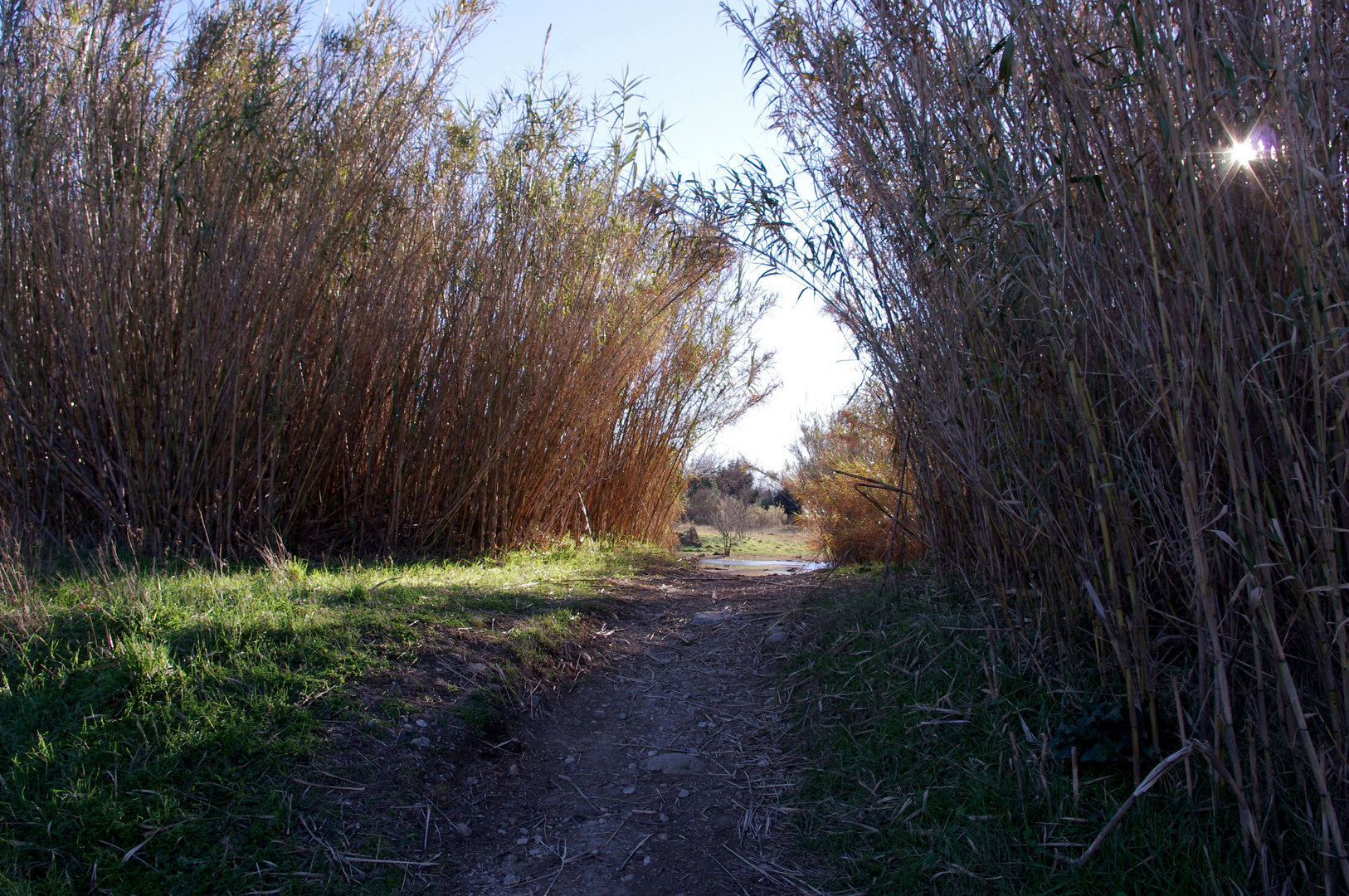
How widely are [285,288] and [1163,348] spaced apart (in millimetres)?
4056

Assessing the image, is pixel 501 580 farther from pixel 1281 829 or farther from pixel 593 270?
pixel 1281 829

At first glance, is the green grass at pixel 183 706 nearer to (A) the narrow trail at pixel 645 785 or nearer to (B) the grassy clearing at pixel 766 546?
(A) the narrow trail at pixel 645 785

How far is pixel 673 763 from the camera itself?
2.40 metres

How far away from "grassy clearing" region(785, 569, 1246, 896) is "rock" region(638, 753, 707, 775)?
0.38 m

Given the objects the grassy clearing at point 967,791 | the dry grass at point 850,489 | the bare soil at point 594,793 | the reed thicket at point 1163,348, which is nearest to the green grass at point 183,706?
the bare soil at point 594,793

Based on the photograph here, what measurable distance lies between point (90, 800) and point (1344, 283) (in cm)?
294

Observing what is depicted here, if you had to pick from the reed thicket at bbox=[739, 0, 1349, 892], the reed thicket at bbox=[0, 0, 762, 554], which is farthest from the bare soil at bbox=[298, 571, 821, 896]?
the reed thicket at bbox=[0, 0, 762, 554]

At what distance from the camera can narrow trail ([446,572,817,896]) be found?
1.83 meters

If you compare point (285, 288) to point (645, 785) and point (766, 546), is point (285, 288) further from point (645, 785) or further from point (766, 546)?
point (766, 546)

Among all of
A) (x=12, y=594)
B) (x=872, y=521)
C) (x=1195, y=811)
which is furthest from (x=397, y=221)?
(x=1195, y=811)

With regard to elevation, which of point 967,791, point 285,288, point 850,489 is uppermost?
point 285,288

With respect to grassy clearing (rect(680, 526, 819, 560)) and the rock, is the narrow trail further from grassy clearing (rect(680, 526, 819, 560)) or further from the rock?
grassy clearing (rect(680, 526, 819, 560))

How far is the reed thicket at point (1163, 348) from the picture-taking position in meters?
1.47

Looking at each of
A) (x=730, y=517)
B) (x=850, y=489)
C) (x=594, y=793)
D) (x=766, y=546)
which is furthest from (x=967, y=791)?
(x=730, y=517)
